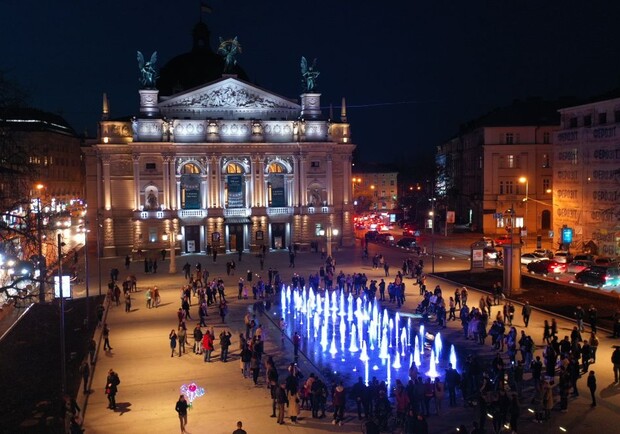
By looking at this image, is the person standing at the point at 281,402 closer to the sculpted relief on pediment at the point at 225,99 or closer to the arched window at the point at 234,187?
the arched window at the point at 234,187

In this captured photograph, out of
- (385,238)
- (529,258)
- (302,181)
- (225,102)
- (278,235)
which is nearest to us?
(529,258)

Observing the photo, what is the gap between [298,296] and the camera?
39.7m

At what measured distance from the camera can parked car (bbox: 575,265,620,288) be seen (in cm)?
4175

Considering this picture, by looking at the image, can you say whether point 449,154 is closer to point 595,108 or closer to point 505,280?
point 595,108

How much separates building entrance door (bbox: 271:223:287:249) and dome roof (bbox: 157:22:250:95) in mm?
23320

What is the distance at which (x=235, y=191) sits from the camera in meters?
70.5

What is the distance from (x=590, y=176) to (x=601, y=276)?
72.0ft

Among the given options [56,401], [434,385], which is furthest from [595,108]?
[56,401]

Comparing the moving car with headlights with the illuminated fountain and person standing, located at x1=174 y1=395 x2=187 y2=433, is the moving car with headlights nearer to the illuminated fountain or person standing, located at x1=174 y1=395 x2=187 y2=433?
the illuminated fountain

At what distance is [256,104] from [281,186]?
9422mm

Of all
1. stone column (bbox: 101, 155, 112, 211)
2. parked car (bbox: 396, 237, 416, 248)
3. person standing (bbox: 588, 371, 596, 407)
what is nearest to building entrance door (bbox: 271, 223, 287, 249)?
parked car (bbox: 396, 237, 416, 248)

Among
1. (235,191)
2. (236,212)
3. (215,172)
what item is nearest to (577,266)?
(236,212)

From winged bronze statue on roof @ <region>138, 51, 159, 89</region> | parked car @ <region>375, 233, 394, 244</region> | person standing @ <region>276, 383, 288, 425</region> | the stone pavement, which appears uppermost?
winged bronze statue on roof @ <region>138, 51, 159, 89</region>

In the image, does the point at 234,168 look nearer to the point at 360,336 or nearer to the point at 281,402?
the point at 360,336
